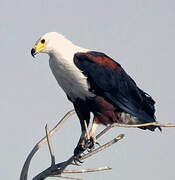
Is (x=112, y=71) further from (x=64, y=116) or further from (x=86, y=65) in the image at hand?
(x=64, y=116)

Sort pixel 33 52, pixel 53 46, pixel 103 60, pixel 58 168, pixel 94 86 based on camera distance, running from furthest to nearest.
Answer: pixel 103 60 < pixel 94 86 < pixel 53 46 < pixel 33 52 < pixel 58 168

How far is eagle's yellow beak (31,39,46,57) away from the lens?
7.32m

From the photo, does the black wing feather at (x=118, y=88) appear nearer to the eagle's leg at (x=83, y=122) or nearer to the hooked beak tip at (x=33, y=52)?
the eagle's leg at (x=83, y=122)

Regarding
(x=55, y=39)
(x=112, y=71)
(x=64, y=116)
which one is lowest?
(x=64, y=116)

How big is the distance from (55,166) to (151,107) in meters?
2.25

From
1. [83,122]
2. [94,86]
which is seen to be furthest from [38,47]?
[83,122]

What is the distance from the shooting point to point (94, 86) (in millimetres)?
7680

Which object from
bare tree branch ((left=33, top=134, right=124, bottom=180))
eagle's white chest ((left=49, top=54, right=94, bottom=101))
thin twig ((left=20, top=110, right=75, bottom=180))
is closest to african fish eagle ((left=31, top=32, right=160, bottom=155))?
eagle's white chest ((left=49, top=54, right=94, bottom=101))

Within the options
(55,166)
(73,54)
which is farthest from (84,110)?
(55,166)

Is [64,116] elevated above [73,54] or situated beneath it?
situated beneath

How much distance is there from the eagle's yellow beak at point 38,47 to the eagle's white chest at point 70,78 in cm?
21

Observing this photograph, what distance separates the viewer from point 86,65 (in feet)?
25.1

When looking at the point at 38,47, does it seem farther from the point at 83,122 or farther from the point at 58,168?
the point at 58,168

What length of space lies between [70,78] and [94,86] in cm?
41
